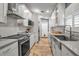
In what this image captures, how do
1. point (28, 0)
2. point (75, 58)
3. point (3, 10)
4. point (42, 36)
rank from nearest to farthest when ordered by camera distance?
point (75, 58), point (28, 0), point (3, 10), point (42, 36)

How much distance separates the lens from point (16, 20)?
3.25 meters

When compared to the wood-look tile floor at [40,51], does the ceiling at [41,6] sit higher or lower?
higher

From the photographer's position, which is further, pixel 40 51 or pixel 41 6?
pixel 40 51

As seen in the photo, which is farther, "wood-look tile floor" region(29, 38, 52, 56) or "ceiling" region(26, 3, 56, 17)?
"wood-look tile floor" region(29, 38, 52, 56)

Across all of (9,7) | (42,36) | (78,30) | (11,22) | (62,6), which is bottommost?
(42,36)

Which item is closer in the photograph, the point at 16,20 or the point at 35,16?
the point at 16,20

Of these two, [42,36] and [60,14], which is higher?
[60,14]

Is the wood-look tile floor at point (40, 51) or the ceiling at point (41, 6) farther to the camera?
the wood-look tile floor at point (40, 51)

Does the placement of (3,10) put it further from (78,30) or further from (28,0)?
(78,30)

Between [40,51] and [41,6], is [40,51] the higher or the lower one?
the lower one

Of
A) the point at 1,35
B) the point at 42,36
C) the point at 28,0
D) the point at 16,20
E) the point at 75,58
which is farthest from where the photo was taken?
the point at 42,36

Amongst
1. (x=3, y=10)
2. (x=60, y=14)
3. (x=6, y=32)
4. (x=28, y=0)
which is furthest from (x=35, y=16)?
(x=28, y=0)

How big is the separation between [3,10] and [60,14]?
6.69ft

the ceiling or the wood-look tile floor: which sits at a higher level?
the ceiling
